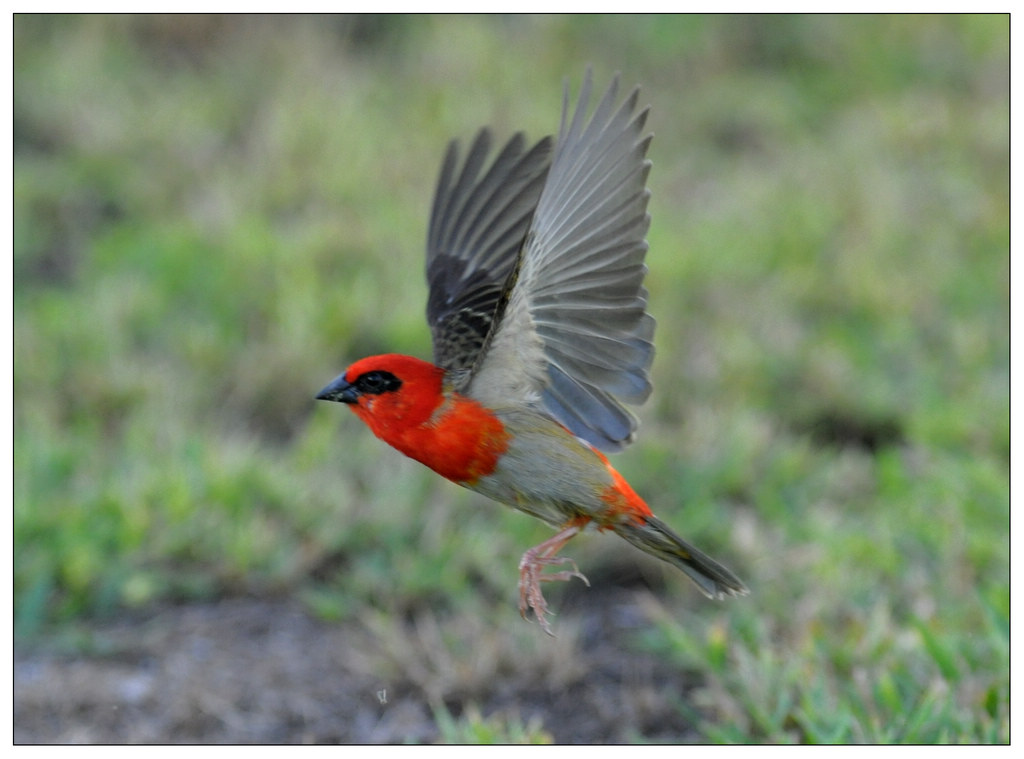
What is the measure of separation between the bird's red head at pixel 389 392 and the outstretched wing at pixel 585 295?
11cm

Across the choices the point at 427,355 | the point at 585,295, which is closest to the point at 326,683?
the point at 585,295

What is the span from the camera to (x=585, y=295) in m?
2.28

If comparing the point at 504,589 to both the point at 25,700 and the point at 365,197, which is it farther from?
the point at 365,197

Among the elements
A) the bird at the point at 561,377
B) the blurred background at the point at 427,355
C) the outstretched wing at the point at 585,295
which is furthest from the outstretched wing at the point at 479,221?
the blurred background at the point at 427,355

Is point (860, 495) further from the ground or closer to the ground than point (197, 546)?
further from the ground

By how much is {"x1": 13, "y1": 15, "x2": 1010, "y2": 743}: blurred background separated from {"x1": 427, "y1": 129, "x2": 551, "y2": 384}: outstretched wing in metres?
1.02

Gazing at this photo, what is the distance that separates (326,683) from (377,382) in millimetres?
1473

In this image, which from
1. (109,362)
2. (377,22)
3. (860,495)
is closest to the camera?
(860,495)

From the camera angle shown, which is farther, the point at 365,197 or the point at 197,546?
the point at 365,197

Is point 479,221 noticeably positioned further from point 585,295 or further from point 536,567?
point 536,567

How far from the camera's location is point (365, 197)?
5727mm

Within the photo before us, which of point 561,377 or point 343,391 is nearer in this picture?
point 343,391

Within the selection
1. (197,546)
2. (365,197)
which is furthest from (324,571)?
(365,197)

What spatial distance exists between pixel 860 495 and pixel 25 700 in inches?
104
